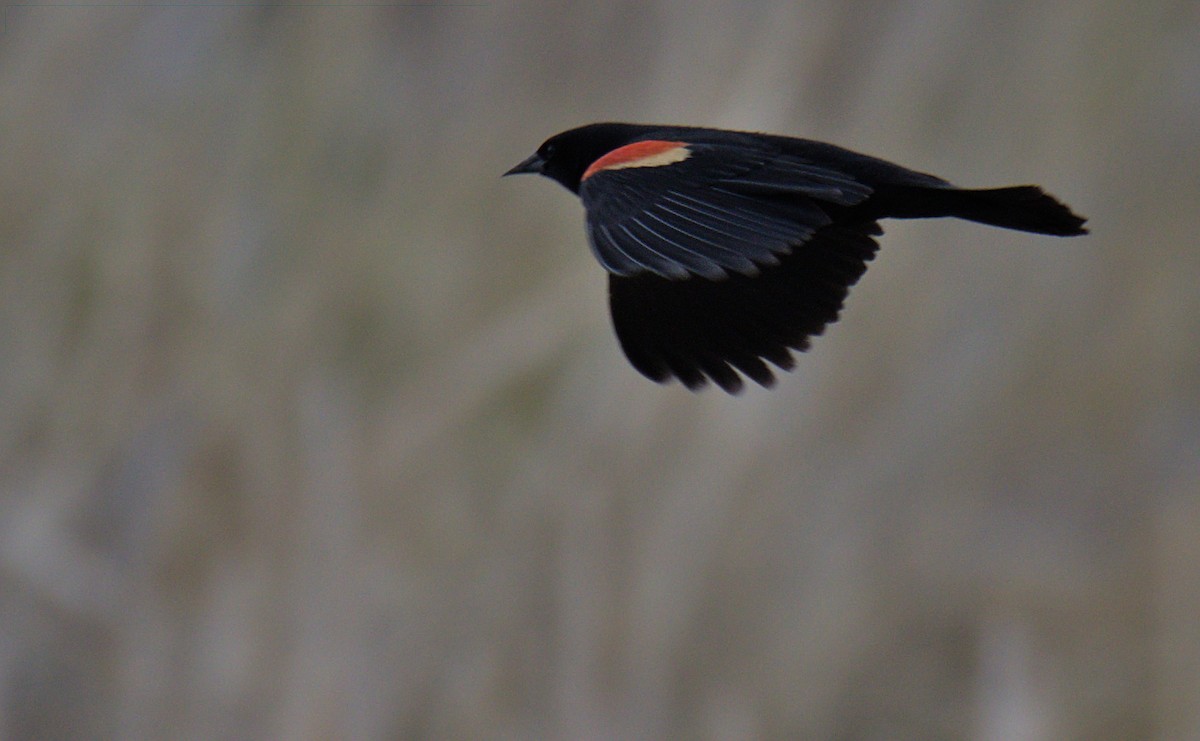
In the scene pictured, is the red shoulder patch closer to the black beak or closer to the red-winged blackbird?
the red-winged blackbird

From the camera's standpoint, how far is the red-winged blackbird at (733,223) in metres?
0.85

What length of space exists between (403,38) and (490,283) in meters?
0.47

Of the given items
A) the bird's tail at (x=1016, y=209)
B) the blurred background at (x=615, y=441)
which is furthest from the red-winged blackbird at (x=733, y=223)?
the blurred background at (x=615, y=441)

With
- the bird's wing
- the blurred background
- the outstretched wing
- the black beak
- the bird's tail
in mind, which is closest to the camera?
the bird's wing

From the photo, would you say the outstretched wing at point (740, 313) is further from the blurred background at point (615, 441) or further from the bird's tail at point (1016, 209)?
the blurred background at point (615, 441)

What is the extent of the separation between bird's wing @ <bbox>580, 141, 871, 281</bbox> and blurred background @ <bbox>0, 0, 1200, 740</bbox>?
0.92 meters

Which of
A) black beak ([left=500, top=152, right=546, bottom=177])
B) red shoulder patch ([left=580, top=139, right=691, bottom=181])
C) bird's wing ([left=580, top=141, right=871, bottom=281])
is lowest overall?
bird's wing ([left=580, top=141, right=871, bottom=281])

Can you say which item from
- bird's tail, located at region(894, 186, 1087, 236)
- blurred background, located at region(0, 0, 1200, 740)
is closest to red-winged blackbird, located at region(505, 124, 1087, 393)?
bird's tail, located at region(894, 186, 1087, 236)

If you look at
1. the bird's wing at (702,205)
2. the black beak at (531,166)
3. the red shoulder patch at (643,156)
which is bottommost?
the bird's wing at (702,205)

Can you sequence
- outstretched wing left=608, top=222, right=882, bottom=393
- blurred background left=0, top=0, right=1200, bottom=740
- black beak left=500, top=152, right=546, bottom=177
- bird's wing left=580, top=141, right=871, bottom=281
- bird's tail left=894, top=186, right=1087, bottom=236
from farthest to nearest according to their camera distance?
blurred background left=0, top=0, right=1200, bottom=740 → black beak left=500, top=152, right=546, bottom=177 → outstretched wing left=608, top=222, right=882, bottom=393 → bird's tail left=894, top=186, right=1087, bottom=236 → bird's wing left=580, top=141, right=871, bottom=281

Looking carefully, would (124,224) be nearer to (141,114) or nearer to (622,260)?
(141,114)

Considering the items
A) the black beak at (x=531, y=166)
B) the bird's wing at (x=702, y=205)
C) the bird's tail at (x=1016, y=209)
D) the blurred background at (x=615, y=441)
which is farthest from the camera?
the blurred background at (x=615, y=441)

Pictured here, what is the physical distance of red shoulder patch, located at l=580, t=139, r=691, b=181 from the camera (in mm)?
988

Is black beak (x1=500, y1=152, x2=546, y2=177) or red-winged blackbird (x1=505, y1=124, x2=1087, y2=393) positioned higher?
black beak (x1=500, y1=152, x2=546, y2=177)
